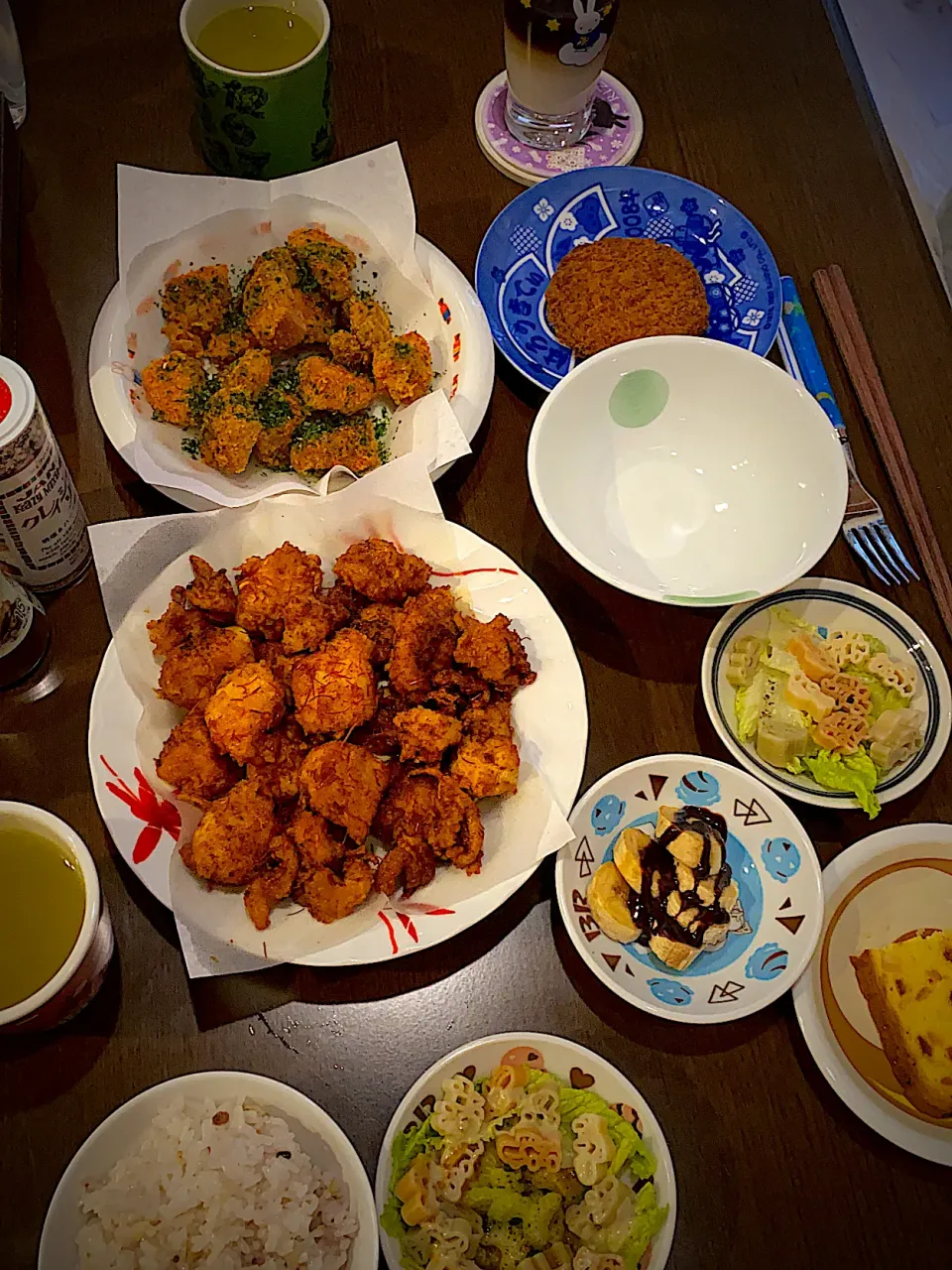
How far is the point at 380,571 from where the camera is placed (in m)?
1.44

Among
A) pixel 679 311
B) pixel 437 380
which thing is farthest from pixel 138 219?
pixel 679 311

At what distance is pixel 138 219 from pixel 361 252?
35 centimetres

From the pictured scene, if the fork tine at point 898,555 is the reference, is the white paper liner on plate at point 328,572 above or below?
below

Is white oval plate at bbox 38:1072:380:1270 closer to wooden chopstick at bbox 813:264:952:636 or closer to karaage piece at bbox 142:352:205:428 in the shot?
karaage piece at bbox 142:352:205:428

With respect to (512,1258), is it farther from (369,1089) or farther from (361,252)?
(361,252)

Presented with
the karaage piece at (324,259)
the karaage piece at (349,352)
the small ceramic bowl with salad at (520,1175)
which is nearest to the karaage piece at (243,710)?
the small ceramic bowl with salad at (520,1175)

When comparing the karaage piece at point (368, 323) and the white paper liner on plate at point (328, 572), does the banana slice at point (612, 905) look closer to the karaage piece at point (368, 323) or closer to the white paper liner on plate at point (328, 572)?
the white paper liner on plate at point (328, 572)

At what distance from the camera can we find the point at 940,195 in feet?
9.62

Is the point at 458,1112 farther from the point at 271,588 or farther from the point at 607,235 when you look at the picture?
the point at 607,235

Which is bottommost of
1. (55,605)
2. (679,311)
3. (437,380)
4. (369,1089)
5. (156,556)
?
(369,1089)

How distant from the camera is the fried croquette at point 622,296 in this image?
169 cm

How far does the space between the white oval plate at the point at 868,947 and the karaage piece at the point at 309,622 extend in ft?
2.43

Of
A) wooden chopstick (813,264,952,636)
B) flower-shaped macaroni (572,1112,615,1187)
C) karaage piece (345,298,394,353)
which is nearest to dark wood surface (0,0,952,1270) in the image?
wooden chopstick (813,264,952,636)

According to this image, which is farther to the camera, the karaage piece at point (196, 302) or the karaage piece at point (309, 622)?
the karaage piece at point (196, 302)
